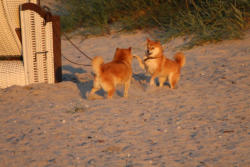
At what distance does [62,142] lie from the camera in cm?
385

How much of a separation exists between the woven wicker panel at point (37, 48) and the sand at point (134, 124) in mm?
328

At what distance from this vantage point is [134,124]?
173 inches

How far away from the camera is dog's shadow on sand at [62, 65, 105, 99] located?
252 inches

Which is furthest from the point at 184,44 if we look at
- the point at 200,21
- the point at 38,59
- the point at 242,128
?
the point at 242,128

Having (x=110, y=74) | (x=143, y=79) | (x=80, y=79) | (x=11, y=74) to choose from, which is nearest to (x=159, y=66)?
(x=143, y=79)

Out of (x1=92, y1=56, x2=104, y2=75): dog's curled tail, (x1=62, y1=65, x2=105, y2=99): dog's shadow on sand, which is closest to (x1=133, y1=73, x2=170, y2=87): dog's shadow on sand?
(x1=62, y1=65, x2=105, y2=99): dog's shadow on sand

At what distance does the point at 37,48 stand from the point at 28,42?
8.0 inches

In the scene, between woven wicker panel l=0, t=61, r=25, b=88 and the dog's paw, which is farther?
woven wicker panel l=0, t=61, r=25, b=88

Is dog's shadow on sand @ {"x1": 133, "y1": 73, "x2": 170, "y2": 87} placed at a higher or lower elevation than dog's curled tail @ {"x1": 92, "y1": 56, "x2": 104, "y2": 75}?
lower

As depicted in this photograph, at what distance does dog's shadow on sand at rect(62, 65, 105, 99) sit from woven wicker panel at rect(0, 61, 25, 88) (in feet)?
3.74

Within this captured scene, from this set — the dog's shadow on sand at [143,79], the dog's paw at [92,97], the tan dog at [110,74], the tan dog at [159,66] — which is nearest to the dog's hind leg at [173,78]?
the tan dog at [159,66]

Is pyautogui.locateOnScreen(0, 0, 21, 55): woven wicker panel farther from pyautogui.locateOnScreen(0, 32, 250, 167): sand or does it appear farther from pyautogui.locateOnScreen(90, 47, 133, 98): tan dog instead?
pyautogui.locateOnScreen(90, 47, 133, 98): tan dog

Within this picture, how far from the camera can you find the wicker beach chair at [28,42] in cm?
631

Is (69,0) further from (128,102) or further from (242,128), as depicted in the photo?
(242,128)
